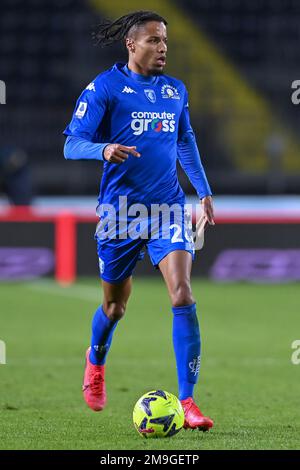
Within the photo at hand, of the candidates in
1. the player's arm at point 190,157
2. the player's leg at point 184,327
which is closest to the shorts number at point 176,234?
the player's leg at point 184,327

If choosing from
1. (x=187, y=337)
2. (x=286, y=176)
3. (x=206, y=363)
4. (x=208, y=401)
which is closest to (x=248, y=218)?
(x=286, y=176)

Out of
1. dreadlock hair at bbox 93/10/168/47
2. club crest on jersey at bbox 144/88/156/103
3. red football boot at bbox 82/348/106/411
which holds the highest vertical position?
dreadlock hair at bbox 93/10/168/47

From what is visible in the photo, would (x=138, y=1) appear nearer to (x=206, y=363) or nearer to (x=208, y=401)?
(x=206, y=363)

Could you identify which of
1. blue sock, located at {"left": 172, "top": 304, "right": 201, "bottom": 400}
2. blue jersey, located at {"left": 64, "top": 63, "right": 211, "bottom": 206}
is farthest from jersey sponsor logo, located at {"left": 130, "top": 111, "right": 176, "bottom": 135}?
blue sock, located at {"left": 172, "top": 304, "right": 201, "bottom": 400}

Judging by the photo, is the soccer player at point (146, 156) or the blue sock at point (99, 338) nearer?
the soccer player at point (146, 156)

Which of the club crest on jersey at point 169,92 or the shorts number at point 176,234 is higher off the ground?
the club crest on jersey at point 169,92

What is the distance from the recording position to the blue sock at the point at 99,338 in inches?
242

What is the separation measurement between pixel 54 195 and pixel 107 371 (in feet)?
31.0

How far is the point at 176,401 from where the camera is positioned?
17.0 feet

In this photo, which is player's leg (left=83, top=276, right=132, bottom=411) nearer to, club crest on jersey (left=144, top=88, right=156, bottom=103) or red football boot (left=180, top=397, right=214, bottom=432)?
red football boot (left=180, top=397, right=214, bottom=432)

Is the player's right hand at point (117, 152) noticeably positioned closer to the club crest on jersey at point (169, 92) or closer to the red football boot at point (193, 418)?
the club crest on jersey at point (169, 92)

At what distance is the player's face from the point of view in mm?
5652

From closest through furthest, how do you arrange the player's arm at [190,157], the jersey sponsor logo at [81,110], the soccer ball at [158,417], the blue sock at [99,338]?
the soccer ball at [158,417], the jersey sponsor logo at [81,110], the player's arm at [190,157], the blue sock at [99,338]

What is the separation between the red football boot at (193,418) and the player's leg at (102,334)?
0.80 m
